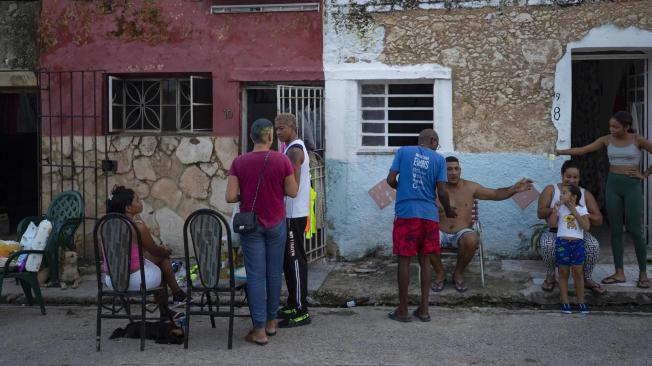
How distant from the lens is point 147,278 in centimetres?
634

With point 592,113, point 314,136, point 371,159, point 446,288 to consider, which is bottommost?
point 446,288

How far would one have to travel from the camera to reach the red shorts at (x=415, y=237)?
678 centimetres

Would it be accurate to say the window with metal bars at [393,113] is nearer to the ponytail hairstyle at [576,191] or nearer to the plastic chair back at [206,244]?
→ the ponytail hairstyle at [576,191]

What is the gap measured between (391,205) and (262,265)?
3289 mm

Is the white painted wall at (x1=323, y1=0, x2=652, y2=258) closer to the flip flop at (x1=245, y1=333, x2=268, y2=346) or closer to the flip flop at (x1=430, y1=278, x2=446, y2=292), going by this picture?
the flip flop at (x1=430, y1=278, x2=446, y2=292)

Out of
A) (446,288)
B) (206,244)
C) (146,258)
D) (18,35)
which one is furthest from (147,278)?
Answer: (18,35)

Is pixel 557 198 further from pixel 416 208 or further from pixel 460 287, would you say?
pixel 416 208

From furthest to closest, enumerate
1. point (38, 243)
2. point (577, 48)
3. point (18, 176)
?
1. point (18, 176)
2. point (577, 48)
3. point (38, 243)

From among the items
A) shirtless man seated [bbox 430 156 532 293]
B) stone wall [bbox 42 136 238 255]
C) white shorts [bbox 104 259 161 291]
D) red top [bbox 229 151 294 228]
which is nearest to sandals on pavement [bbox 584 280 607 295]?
shirtless man seated [bbox 430 156 532 293]

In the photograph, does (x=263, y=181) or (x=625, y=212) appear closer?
(x=263, y=181)

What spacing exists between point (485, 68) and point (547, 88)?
75 centimetres

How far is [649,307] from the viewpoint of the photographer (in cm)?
734

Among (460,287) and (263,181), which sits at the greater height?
(263,181)

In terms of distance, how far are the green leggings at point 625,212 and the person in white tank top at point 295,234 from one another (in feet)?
10.6
